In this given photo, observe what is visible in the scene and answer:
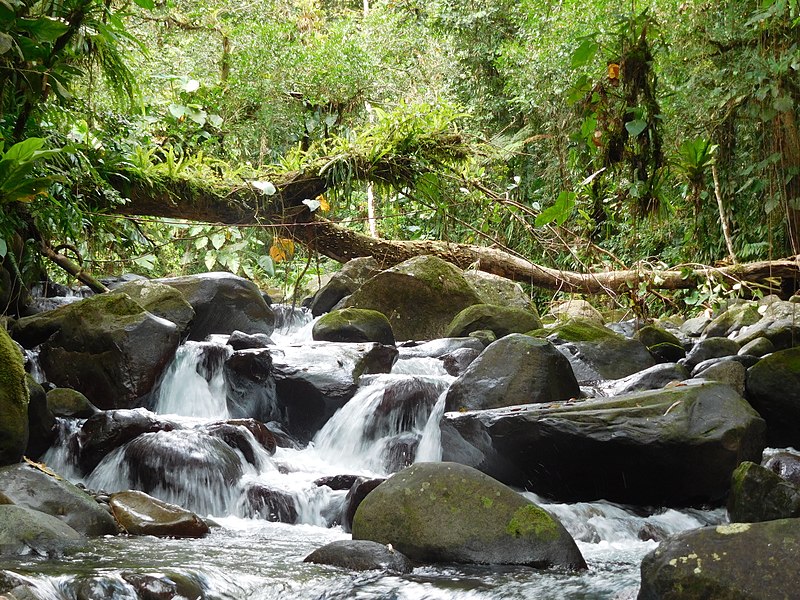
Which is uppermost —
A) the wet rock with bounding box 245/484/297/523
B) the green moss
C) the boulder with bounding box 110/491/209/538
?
the green moss

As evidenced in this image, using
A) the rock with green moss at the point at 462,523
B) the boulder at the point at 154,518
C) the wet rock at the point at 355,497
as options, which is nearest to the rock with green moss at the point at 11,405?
the boulder at the point at 154,518

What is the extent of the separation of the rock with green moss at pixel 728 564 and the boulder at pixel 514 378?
122 inches

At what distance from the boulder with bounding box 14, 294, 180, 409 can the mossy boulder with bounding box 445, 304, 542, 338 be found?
3.83 meters

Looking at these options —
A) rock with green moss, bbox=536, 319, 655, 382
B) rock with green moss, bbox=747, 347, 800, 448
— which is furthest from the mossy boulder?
rock with green moss, bbox=747, 347, 800, 448

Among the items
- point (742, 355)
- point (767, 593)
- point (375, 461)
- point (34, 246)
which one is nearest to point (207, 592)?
point (767, 593)

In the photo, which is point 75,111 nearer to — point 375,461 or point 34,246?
point 34,246

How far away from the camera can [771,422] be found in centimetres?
646

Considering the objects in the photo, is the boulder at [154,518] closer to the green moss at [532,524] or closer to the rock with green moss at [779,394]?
the green moss at [532,524]

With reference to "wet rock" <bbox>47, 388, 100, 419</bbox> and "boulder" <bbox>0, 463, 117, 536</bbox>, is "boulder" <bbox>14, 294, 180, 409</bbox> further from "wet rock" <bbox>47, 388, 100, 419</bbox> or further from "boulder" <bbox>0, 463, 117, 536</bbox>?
"boulder" <bbox>0, 463, 117, 536</bbox>

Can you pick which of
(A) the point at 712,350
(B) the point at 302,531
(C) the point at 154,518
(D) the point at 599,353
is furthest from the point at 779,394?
(C) the point at 154,518

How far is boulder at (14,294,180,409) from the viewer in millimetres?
6973

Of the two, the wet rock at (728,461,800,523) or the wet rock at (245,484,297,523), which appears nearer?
the wet rock at (728,461,800,523)

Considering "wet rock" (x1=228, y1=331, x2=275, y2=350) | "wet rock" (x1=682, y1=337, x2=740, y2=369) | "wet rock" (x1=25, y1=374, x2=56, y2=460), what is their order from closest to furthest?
"wet rock" (x1=25, y1=374, x2=56, y2=460) → "wet rock" (x1=682, y1=337, x2=740, y2=369) → "wet rock" (x1=228, y1=331, x2=275, y2=350)

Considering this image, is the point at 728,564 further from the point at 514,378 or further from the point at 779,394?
the point at 779,394
